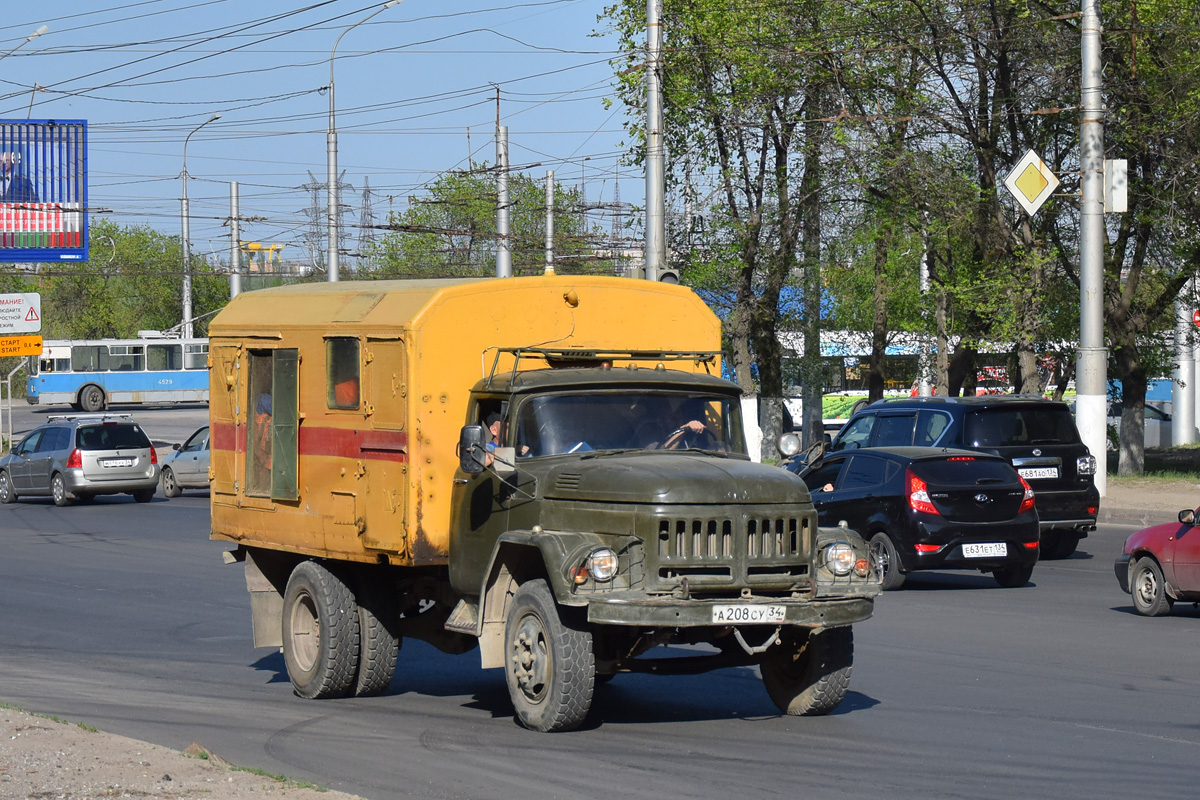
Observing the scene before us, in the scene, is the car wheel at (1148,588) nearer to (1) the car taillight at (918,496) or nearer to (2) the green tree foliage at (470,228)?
(1) the car taillight at (918,496)

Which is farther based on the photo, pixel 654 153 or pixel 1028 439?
pixel 654 153

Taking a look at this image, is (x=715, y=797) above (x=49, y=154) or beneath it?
beneath

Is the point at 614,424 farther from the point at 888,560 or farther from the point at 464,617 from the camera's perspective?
the point at 888,560

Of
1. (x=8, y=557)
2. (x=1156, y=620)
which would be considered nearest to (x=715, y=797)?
(x=1156, y=620)

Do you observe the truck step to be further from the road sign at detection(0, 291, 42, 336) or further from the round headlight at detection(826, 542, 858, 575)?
the road sign at detection(0, 291, 42, 336)

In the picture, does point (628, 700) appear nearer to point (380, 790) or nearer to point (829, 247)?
point (380, 790)

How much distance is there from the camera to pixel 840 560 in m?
8.55

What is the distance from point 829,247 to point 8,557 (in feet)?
74.1

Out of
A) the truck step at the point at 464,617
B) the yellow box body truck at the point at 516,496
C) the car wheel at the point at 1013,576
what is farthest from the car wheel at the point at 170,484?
the truck step at the point at 464,617

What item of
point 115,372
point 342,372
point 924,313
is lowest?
point 342,372

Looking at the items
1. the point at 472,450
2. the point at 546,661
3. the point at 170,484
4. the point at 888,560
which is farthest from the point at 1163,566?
the point at 170,484

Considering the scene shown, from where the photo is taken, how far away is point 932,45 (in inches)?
1198

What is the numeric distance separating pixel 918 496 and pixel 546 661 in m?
8.15

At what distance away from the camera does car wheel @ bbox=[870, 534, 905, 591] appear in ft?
51.4
